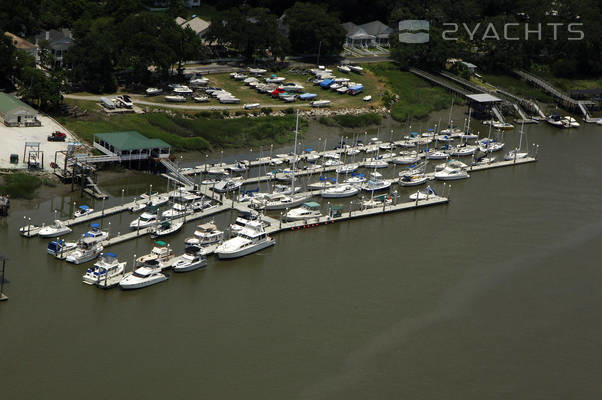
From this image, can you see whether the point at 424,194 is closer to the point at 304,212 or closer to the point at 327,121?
the point at 304,212

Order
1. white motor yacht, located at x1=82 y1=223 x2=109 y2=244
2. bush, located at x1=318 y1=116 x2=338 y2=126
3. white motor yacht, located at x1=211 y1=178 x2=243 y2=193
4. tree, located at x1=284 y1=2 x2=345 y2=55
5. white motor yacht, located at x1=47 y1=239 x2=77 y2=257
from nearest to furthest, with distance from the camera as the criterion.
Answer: white motor yacht, located at x1=47 y1=239 x2=77 y2=257, white motor yacht, located at x1=82 y1=223 x2=109 y2=244, white motor yacht, located at x1=211 y1=178 x2=243 y2=193, bush, located at x1=318 y1=116 x2=338 y2=126, tree, located at x1=284 y1=2 x2=345 y2=55

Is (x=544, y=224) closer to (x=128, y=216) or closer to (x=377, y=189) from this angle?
(x=377, y=189)

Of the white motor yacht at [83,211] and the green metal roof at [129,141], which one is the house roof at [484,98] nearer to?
the green metal roof at [129,141]

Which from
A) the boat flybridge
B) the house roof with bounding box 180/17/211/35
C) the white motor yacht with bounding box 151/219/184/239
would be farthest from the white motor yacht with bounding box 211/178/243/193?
the house roof with bounding box 180/17/211/35

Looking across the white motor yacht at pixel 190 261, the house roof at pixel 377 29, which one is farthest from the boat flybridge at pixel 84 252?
the house roof at pixel 377 29

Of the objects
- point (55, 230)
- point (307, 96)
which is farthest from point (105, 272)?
point (307, 96)

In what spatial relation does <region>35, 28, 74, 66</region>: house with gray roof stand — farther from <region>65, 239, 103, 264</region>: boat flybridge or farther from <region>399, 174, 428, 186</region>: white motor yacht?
<region>65, 239, 103, 264</region>: boat flybridge
